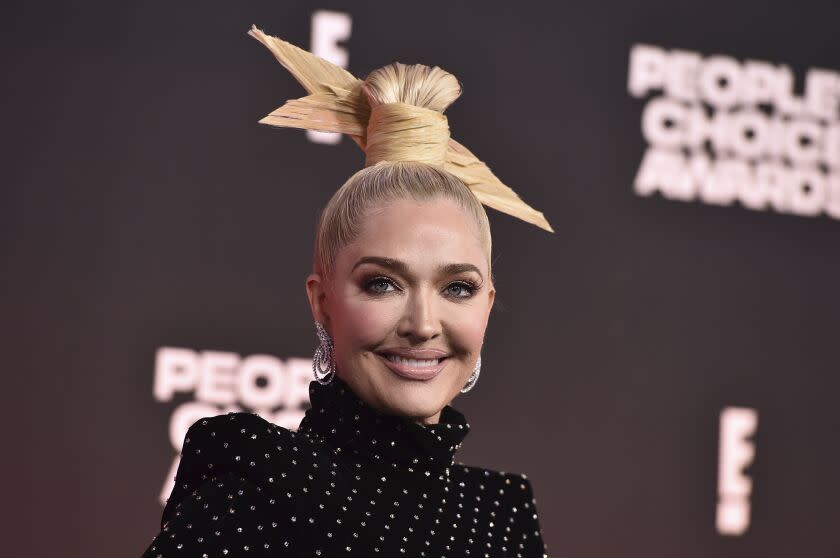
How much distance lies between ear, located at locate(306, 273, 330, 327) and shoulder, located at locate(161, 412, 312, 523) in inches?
7.3

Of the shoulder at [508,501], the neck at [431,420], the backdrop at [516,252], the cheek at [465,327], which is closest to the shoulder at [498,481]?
the shoulder at [508,501]

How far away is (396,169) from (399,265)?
6.0 inches

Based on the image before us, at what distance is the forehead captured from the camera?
4.54 feet

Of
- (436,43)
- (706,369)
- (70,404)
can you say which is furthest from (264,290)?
(706,369)

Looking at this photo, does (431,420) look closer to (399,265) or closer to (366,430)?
(366,430)

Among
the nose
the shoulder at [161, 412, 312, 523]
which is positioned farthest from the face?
the shoulder at [161, 412, 312, 523]

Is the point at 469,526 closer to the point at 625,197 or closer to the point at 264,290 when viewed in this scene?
the point at 264,290

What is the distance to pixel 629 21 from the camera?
11.9 ft

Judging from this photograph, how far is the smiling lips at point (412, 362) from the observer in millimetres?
1385

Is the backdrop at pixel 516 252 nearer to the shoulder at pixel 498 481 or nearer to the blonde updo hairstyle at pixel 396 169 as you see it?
the shoulder at pixel 498 481

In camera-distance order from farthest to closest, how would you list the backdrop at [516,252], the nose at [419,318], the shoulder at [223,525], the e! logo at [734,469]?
the e! logo at [734,469]
the backdrop at [516,252]
the nose at [419,318]
the shoulder at [223,525]

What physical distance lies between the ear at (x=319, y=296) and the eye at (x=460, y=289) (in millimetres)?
166

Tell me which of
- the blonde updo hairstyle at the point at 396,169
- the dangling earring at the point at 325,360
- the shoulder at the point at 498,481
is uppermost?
the blonde updo hairstyle at the point at 396,169

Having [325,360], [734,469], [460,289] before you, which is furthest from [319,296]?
[734,469]
